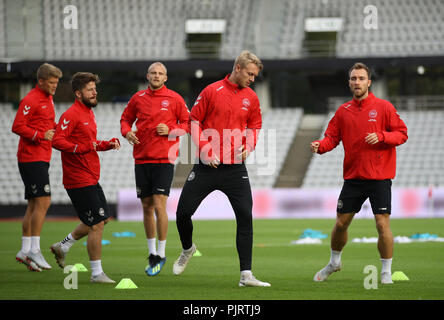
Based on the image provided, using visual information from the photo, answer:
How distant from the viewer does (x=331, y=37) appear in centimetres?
3628

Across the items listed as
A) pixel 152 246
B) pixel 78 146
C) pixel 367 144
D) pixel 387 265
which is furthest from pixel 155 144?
pixel 387 265

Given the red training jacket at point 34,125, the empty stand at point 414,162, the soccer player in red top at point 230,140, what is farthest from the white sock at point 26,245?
the empty stand at point 414,162

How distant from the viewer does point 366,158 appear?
8.88 m

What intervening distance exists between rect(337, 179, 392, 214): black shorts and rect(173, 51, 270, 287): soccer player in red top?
109cm

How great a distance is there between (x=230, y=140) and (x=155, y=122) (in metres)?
1.81

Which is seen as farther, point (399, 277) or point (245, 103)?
point (399, 277)

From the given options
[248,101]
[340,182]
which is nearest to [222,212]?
[340,182]

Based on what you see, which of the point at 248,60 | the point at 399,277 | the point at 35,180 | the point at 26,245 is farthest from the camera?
the point at 26,245

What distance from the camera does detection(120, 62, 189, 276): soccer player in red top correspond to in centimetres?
1012

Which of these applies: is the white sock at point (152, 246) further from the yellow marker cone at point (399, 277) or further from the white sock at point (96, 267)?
the yellow marker cone at point (399, 277)

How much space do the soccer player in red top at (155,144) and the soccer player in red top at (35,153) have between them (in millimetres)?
1163

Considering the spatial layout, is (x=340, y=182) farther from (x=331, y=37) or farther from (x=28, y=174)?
(x=28, y=174)

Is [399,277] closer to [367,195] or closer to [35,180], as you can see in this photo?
[367,195]

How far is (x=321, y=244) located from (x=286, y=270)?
188 inches
